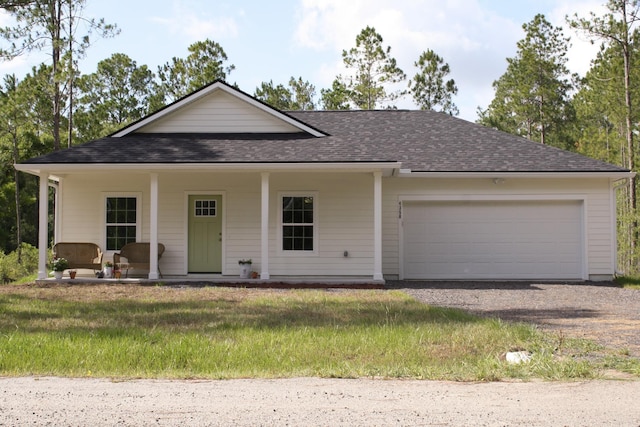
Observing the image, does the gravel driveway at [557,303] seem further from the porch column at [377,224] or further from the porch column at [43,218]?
the porch column at [43,218]

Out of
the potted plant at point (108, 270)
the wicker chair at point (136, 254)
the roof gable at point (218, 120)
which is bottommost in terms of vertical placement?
the potted plant at point (108, 270)

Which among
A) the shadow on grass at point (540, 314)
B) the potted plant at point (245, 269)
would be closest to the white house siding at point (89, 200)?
the potted plant at point (245, 269)

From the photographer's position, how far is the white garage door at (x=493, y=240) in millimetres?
16984

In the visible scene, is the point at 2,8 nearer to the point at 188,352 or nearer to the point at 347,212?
the point at 347,212

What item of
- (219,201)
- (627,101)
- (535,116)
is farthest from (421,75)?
(219,201)

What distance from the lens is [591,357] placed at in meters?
7.29

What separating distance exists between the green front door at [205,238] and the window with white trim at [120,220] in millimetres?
1400

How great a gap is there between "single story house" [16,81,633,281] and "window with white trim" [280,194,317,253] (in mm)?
→ 25

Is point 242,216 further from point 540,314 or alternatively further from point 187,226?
point 540,314

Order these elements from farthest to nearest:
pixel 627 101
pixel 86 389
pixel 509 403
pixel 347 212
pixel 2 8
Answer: pixel 627 101, pixel 2 8, pixel 347 212, pixel 86 389, pixel 509 403

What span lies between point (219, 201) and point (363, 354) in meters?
9.88

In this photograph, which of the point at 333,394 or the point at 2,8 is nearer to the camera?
the point at 333,394

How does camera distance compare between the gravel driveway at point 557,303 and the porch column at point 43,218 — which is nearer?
the gravel driveway at point 557,303

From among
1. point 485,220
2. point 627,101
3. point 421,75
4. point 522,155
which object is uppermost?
point 421,75
